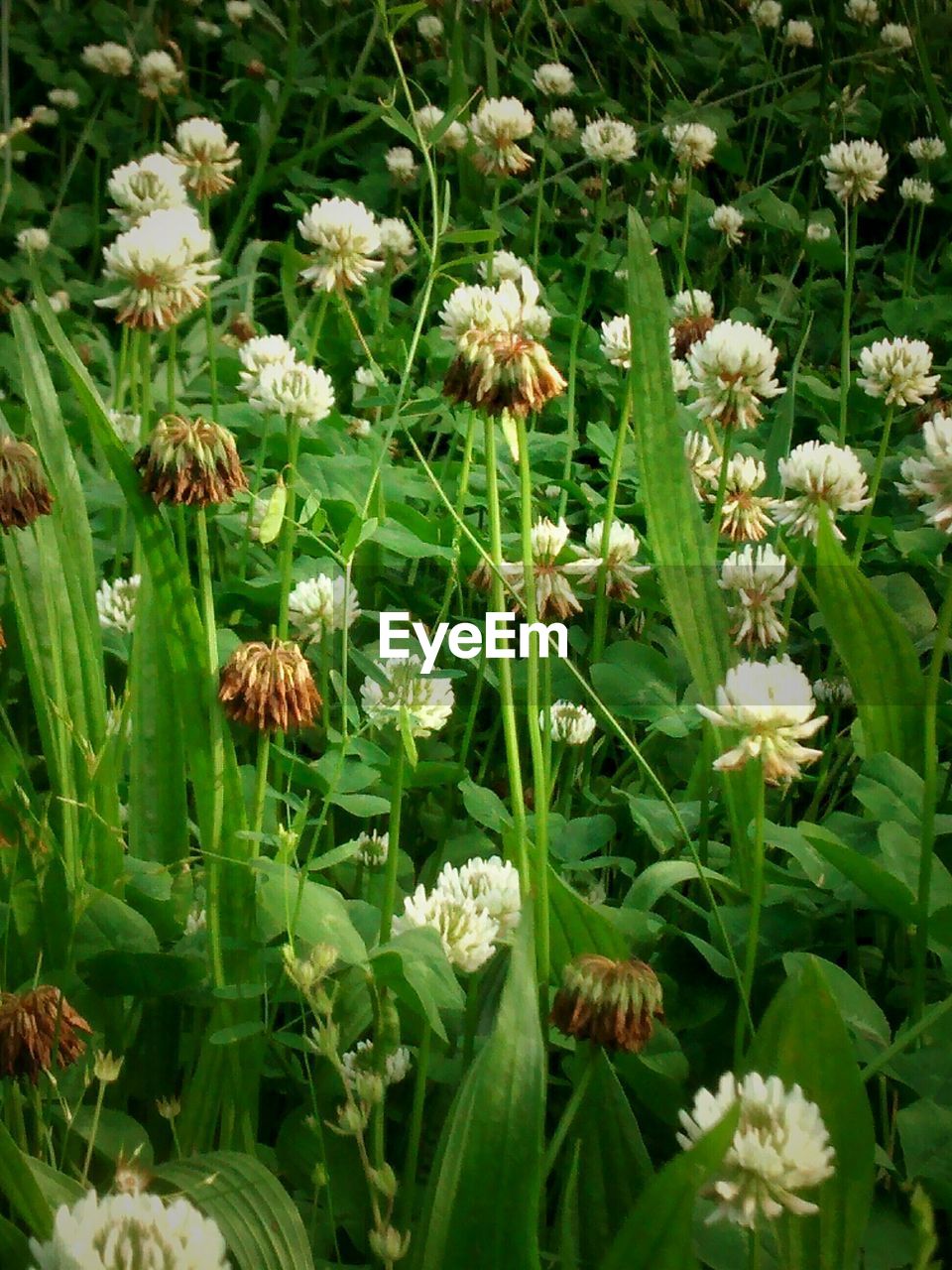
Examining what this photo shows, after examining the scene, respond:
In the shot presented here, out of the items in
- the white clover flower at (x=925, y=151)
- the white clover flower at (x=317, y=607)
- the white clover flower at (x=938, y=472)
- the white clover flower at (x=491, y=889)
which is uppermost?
the white clover flower at (x=925, y=151)

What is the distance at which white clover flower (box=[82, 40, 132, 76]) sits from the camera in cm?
241

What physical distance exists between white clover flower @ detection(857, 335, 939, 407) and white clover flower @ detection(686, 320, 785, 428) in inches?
10.4

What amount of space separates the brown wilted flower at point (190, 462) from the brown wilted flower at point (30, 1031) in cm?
25

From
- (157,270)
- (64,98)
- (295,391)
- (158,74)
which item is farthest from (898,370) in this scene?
(64,98)

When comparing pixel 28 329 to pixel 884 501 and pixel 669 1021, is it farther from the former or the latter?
pixel 884 501

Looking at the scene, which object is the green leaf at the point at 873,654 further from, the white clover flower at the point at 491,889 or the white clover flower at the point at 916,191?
the white clover flower at the point at 916,191

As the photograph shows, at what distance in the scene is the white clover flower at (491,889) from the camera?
2.27 feet

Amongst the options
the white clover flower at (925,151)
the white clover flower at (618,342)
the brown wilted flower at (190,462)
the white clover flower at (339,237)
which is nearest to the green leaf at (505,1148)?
the brown wilted flower at (190,462)

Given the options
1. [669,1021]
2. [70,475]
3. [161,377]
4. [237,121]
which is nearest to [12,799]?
[70,475]

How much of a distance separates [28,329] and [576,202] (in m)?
1.89

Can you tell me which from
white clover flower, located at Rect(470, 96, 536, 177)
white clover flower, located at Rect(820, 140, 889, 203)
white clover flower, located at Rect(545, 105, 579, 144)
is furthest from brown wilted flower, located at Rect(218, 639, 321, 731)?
white clover flower, located at Rect(545, 105, 579, 144)

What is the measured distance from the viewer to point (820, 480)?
0.97m

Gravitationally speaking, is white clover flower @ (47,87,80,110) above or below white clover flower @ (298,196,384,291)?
above

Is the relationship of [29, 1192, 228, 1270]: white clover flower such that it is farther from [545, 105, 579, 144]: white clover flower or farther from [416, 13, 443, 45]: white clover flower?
[416, 13, 443, 45]: white clover flower
